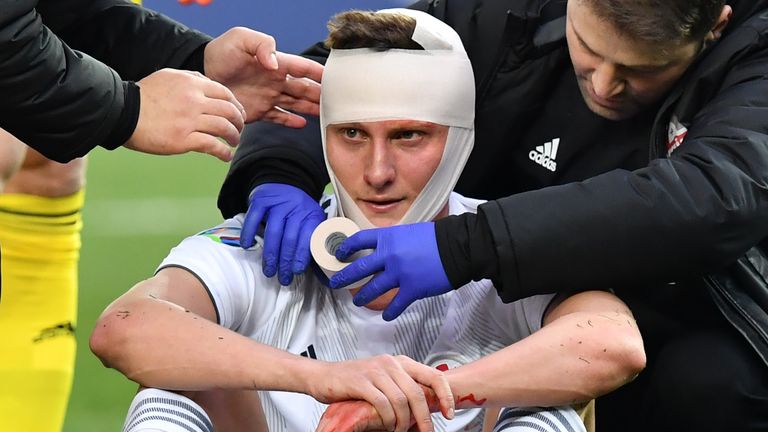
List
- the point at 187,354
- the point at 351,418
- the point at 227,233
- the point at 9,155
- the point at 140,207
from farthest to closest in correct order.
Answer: the point at 140,207
the point at 9,155
the point at 227,233
the point at 187,354
the point at 351,418

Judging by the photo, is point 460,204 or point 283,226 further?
point 460,204

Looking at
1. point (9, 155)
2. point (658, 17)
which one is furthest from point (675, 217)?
point (9, 155)

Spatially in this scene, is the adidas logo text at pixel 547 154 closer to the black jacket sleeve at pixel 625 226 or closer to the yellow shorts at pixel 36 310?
the black jacket sleeve at pixel 625 226

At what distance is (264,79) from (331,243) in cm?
46

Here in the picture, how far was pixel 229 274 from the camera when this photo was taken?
6.75ft

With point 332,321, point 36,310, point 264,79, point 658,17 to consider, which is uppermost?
point 658,17

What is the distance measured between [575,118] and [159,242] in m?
2.19

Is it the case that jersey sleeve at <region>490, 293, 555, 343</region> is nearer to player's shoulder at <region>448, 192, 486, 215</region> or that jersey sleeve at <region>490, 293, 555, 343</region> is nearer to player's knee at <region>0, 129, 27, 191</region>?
player's shoulder at <region>448, 192, 486, 215</region>

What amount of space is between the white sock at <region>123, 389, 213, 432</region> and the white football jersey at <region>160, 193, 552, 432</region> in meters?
0.23

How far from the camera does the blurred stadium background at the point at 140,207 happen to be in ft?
9.95

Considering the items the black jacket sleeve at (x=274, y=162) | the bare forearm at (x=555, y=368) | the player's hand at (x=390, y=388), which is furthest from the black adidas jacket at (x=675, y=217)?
the black jacket sleeve at (x=274, y=162)

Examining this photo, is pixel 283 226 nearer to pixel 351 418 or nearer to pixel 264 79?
pixel 264 79

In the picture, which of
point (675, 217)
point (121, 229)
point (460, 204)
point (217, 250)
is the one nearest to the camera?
point (675, 217)

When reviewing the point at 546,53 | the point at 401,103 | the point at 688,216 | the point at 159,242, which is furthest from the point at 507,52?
the point at 159,242
